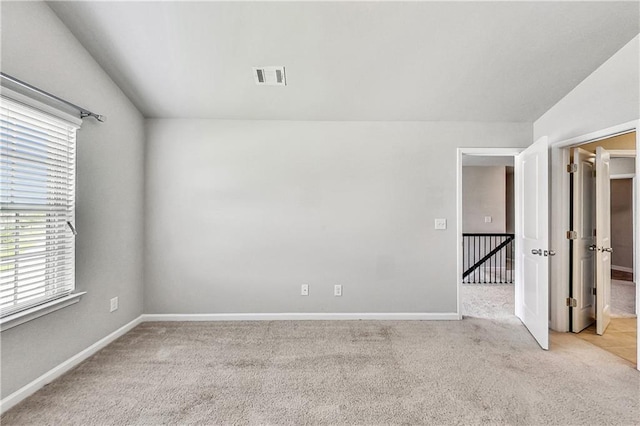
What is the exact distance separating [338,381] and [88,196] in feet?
8.70

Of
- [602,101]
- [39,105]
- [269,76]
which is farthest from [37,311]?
[602,101]

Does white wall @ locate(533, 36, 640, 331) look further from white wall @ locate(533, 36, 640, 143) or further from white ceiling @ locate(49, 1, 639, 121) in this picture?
white ceiling @ locate(49, 1, 639, 121)

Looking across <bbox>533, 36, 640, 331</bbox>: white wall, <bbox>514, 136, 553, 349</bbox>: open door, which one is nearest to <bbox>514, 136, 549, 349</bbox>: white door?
<bbox>514, 136, 553, 349</bbox>: open door

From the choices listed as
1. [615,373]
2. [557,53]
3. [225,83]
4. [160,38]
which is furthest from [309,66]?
[615,373]

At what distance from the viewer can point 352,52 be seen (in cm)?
238

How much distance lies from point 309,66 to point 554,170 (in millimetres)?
2845

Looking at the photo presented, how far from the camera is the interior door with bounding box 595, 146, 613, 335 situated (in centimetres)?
299

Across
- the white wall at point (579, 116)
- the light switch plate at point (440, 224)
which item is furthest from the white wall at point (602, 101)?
the light switch plate at point (440, 224)

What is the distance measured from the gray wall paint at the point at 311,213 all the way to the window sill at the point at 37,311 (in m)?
1.01

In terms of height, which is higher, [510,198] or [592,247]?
[510,198]

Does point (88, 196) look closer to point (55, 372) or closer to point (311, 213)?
point (55, 372)

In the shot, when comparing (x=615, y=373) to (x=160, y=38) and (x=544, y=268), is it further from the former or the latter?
(x=160, y=38)

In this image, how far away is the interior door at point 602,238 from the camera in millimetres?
2986

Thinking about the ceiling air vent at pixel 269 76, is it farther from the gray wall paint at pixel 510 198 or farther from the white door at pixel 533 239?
the gray wall paint at pixel 510 198
